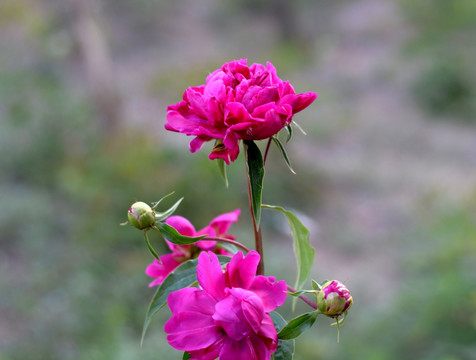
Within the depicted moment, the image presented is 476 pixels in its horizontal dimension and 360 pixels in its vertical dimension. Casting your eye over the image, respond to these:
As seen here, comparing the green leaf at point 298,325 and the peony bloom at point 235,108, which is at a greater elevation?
the peony bloom at point 235,108

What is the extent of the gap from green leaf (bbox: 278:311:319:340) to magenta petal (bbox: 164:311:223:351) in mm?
73

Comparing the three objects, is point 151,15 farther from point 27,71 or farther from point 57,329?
point 57,329

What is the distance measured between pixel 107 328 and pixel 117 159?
1.71 m

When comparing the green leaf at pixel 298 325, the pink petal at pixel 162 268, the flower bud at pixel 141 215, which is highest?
the flower bud at pixel 141 215

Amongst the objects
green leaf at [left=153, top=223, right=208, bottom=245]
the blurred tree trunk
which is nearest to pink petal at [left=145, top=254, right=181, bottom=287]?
green leaf at [left=153, top=223, right=208, bottom=245]

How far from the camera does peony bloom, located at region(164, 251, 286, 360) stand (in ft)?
1.72

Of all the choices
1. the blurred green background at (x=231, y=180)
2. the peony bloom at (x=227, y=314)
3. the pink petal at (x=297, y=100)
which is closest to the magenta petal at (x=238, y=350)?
the peony bloom at (x=227, y=314)

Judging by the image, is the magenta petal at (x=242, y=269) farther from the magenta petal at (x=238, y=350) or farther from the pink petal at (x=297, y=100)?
the pink petal at (x=297, y=100)

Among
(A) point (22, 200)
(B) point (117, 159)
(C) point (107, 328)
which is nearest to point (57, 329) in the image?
(C) point (107, 328)

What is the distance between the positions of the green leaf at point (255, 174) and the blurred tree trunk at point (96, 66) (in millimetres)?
4053

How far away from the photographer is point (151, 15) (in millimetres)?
8578

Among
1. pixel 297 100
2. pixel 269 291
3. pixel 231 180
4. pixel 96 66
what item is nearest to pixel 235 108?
pixel 297 100

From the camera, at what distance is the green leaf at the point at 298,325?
1.87ft

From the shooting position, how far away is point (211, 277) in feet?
1.85
